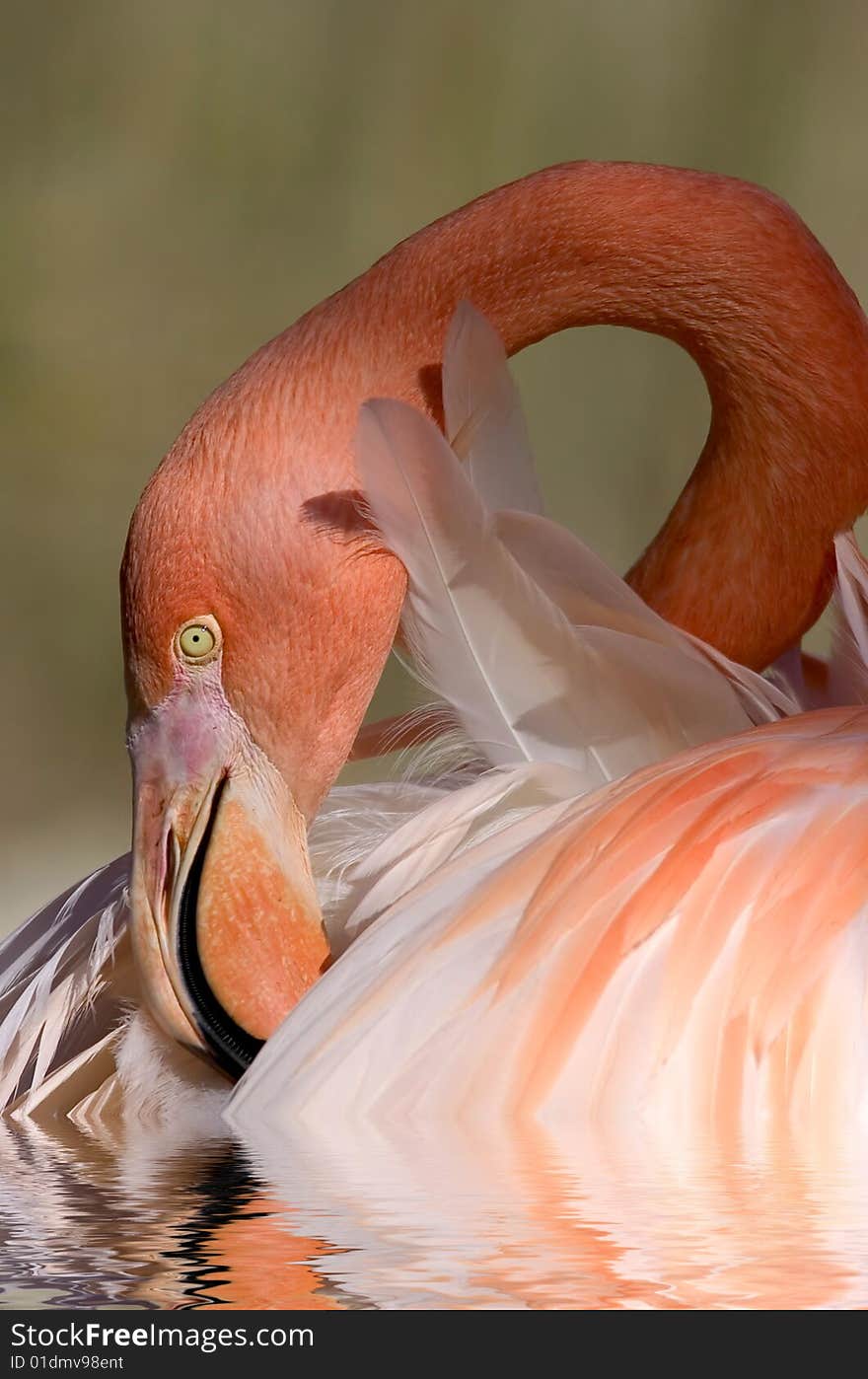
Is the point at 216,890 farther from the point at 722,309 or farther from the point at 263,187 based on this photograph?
the point at 263,187

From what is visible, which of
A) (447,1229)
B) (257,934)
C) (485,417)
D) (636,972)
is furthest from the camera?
(485,417)

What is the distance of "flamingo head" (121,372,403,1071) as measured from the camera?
3.38 feet

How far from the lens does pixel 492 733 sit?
977 millimetres

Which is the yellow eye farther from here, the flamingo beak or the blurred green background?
the blurred green background

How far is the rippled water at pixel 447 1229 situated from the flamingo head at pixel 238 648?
1.16 feet

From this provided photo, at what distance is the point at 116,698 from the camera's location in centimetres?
322

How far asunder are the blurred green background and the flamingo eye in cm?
211

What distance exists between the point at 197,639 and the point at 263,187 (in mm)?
2517

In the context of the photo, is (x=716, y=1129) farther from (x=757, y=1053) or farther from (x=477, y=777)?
(x=477, y=777)

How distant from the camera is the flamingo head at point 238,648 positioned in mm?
1030

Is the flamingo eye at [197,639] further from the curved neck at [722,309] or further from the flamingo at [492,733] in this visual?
the curved neck at [722,309]

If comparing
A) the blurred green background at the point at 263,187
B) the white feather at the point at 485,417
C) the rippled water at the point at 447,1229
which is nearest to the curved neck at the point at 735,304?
the white feather at the point at 485,417

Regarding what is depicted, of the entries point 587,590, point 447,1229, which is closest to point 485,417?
point 587,590

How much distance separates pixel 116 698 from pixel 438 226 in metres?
2.14
